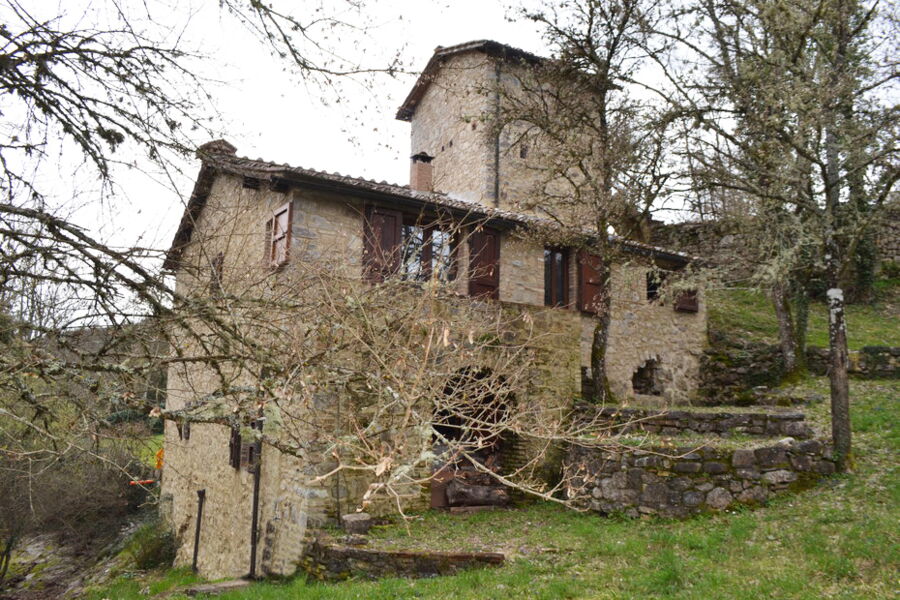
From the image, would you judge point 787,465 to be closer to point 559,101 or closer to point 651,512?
point 651,512

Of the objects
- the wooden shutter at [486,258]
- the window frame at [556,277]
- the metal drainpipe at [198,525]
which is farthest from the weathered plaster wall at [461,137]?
the metal drainpipe at [198,525]

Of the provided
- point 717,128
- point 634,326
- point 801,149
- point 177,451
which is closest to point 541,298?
point 634,326

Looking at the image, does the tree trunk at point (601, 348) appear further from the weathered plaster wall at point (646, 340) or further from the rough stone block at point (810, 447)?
the rough stone block at point (810, 447)

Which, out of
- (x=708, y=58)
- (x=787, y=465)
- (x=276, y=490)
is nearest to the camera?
(x=787, y=465)

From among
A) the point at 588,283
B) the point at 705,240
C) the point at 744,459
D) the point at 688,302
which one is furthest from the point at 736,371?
the point at 744,459

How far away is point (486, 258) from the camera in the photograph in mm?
Result: 12492

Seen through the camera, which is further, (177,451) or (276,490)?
(177,451)

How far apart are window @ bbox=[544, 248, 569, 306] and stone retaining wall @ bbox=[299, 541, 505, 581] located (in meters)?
7.04

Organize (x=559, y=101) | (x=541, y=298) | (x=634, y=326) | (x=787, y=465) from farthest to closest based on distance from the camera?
1. (x=634, y=326)
2. (x=541, y=298)
3. (x=559, y=101)
4. (x=787, y=465)

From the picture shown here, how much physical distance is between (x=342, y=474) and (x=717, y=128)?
24.1 ft

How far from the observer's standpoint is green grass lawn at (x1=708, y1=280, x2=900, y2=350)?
54.0ft

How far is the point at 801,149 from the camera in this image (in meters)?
8.13

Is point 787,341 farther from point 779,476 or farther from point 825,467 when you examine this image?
point 779,476

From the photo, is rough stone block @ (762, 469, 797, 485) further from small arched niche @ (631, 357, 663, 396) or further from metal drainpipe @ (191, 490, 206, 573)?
metal drainpipe @ (191, 490, 206, 573)
